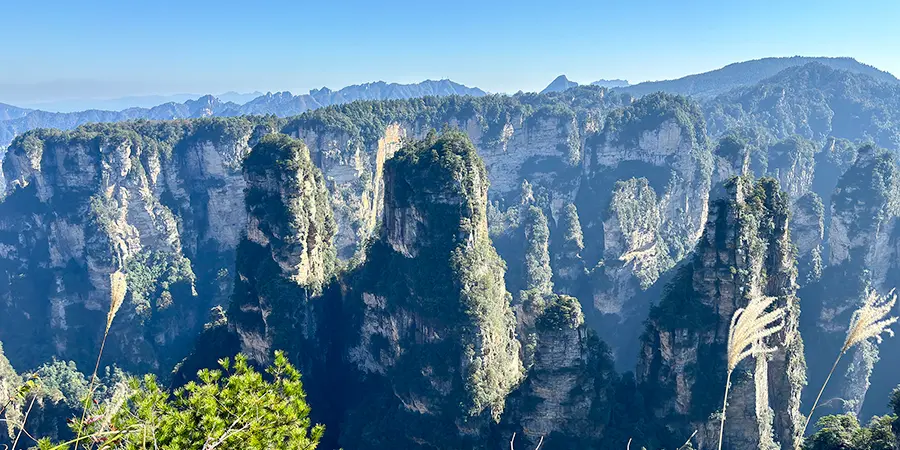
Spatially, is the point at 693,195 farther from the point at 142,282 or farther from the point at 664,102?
the point at 142,282

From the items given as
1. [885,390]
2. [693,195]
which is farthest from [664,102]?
[885,390]

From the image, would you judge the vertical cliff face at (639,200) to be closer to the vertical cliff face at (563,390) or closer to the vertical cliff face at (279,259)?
the vertical cliff face at (563,390)

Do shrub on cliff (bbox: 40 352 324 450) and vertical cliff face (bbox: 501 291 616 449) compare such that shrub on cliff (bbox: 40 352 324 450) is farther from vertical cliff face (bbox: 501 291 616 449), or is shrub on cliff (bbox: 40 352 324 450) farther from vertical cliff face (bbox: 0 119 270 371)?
vertical cliff face (bbox: 0 119 270 371)

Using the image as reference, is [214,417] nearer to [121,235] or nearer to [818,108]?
[121,235]

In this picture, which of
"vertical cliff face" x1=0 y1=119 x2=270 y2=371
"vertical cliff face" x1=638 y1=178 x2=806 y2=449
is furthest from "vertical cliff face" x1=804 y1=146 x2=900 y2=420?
"vertical cliff face" x1=0 y1=119 x2=270 y2=371

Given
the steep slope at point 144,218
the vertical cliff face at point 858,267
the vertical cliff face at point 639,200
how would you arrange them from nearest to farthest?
the vertical cliff face at point 858,267 < the vertical cliff face at point 639,200 < the steep slope at point 144,218

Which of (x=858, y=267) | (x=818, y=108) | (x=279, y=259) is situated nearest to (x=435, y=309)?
(x=279, y=259)

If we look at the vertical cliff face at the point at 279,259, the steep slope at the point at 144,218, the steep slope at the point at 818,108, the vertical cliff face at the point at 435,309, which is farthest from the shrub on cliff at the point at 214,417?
the steep slope at the point at 818,108
